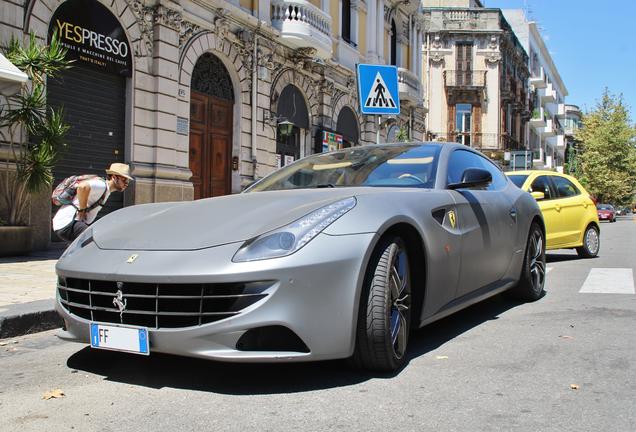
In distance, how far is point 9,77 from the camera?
27.5 ft

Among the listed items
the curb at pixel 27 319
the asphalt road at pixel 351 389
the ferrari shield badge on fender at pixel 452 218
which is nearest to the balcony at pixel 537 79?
the ferrari shield badge on fender at pixel 452 218

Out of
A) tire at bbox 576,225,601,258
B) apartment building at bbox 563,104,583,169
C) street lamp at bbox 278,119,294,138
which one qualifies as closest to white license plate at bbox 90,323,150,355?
tire at bbox 576,225,601,258

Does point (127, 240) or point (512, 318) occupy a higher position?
point (127, 240)

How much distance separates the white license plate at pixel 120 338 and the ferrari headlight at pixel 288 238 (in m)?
0.60

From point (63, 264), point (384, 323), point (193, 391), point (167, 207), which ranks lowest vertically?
point (193, 391)

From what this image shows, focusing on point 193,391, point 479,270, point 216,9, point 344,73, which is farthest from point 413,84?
point 193,391

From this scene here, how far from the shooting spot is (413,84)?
27.2 metres

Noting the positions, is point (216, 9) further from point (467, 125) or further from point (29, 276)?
point (467, 125)

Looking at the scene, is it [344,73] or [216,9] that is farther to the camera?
[344,73]

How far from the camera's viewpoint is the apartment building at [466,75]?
45719 millimetres

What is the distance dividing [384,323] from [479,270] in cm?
155

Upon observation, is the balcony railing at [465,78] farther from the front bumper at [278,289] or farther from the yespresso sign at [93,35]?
the front bumper at [278,289]

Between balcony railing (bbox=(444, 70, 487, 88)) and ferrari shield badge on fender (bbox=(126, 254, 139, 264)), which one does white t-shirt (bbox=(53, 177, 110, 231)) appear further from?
balcony railing (bbox=(444, 70, 487, 88))

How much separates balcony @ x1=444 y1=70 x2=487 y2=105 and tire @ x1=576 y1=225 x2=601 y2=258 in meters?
35.9
